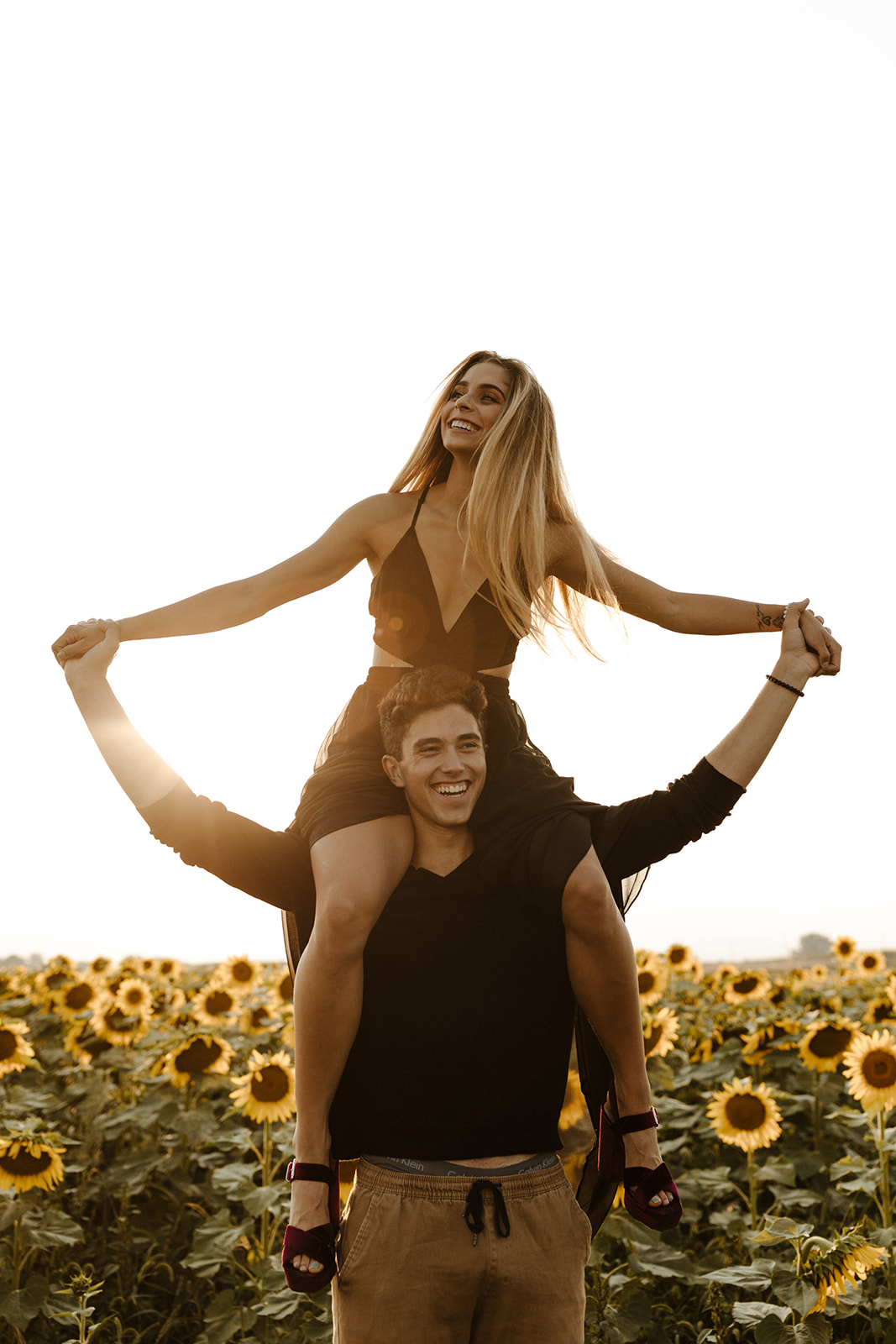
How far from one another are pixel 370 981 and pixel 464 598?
1.29 meters

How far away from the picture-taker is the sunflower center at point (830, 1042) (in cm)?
520

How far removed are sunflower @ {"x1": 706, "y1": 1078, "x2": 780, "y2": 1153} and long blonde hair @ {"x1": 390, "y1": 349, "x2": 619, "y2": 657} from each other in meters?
2.36

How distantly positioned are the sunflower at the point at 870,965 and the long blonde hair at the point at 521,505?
20.3 feet

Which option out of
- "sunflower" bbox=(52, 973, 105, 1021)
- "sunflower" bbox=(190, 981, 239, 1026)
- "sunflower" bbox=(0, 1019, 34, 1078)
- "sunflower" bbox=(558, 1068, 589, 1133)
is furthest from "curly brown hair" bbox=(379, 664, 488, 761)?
"sunflower" bbox=(52, 973, 105, 1021)

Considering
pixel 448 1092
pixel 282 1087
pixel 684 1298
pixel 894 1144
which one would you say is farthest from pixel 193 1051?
pixel 894 1144

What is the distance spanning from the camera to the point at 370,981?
278cm

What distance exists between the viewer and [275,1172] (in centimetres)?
469

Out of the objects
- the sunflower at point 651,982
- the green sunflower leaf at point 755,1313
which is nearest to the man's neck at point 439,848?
the green sunflower leaf at point 755,1313

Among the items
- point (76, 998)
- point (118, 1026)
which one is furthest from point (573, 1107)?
point (76, 998)

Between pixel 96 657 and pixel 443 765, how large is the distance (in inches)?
40.9

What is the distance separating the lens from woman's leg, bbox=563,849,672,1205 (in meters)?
2.68

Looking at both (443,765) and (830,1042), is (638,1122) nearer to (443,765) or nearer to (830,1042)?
(443,765)

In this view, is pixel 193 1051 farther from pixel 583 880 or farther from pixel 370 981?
pixel 583 880

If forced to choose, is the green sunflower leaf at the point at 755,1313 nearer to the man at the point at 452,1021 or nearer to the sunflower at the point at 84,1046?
the man at the point at 452,1021
